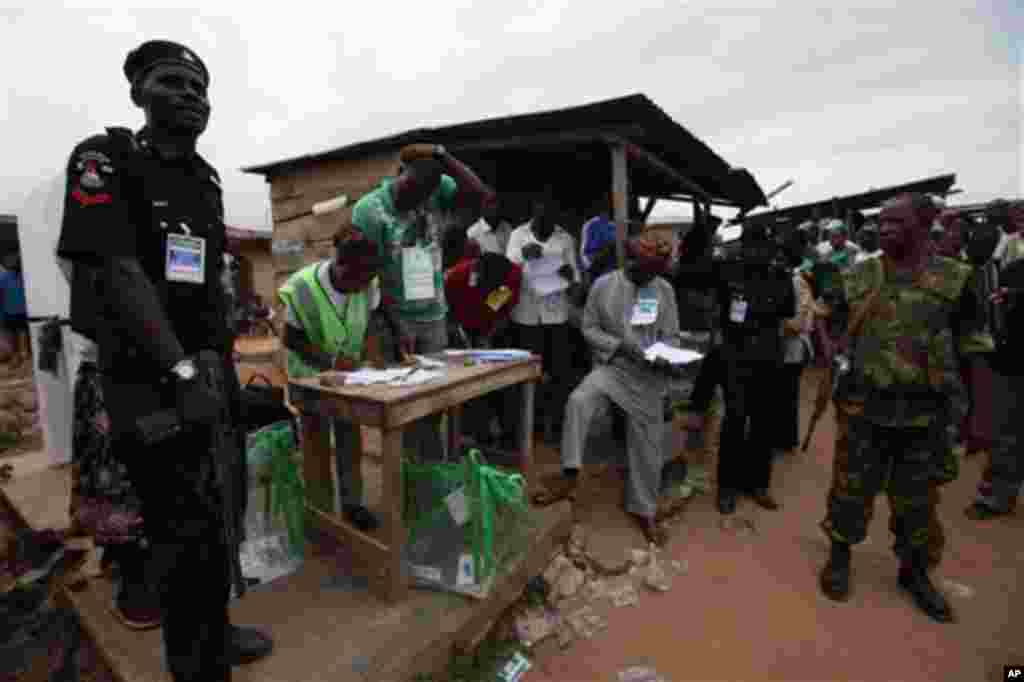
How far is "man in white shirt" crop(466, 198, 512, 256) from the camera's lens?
4.99 meters

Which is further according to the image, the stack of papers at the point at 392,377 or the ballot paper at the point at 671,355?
the ballot paper at the point at 671,355

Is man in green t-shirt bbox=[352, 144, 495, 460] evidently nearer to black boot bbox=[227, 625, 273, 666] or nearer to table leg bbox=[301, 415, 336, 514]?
table leg bbox=[301, 415, 336, 514]

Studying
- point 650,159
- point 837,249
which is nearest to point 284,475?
point 650,159

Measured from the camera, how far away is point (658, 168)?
560 cm

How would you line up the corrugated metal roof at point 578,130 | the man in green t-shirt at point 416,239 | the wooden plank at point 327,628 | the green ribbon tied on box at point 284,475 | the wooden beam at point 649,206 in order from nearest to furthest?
the wooden plank at point 327,628 → the green ribbon tied on box at point 284,475 → the man in green t-shirt at point 416,239 → the corrugated metal roof at point 578,130 → the wooden beam at point 649,206

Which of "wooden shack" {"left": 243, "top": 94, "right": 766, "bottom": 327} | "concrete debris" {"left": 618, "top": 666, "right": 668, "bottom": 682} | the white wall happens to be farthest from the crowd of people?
the white wall

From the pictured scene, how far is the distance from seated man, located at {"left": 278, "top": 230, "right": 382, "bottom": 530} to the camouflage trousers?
101 inches

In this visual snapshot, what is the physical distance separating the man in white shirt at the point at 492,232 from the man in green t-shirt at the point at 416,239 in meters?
1.85

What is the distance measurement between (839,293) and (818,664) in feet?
6.47

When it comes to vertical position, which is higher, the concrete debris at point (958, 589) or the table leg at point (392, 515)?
the table leg at point (392, 515)

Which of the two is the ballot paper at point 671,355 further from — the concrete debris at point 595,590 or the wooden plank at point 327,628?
the wooden plank at point 327,628

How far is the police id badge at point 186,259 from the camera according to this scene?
147 centimetres

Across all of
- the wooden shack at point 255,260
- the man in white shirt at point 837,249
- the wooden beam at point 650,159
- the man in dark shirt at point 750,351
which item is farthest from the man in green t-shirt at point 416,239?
the wooden shack at point 255,260

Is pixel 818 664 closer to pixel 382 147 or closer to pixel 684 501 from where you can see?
pixel 684 501
